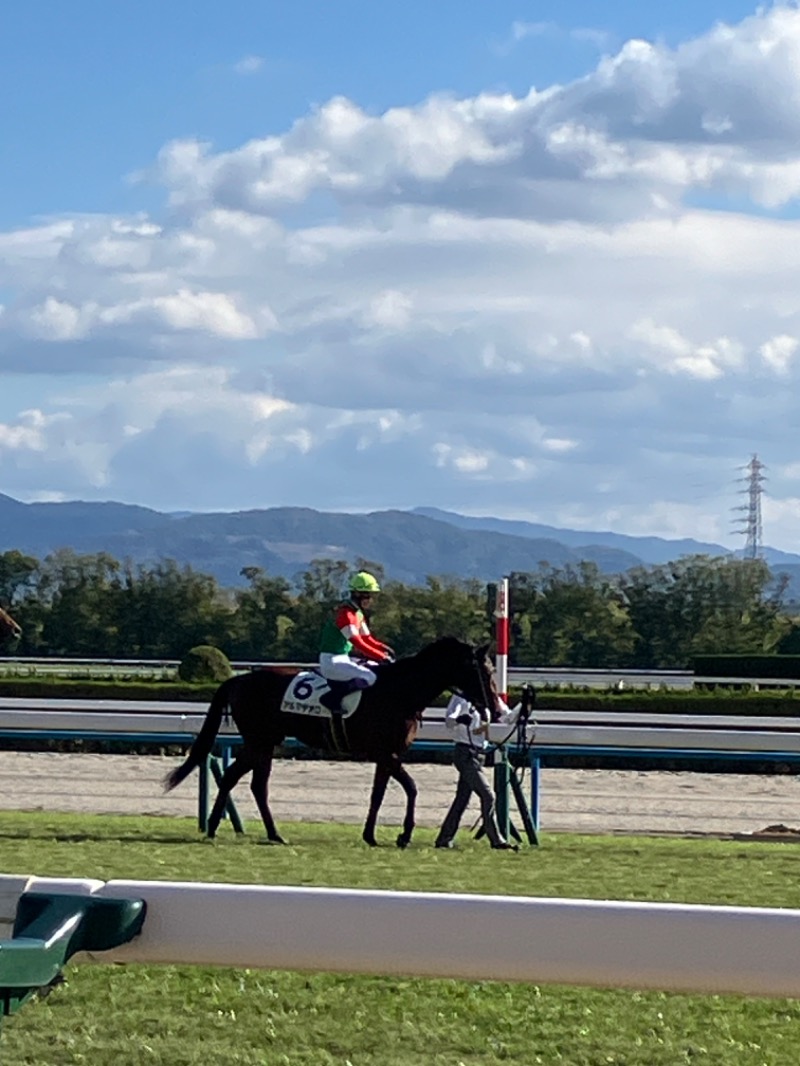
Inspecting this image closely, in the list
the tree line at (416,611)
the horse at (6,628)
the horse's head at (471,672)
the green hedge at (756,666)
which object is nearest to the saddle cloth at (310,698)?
the horse's head at (471,672)

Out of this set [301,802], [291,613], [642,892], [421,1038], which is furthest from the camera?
[291,613]

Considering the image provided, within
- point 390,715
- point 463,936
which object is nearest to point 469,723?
point 390,715

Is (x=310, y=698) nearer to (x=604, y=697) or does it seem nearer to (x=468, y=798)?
(x=468, y=798)

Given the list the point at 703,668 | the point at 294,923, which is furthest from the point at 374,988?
the point at 703,668

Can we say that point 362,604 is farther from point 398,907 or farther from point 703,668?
point 703,668

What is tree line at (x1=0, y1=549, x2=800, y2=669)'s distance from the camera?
31625mm

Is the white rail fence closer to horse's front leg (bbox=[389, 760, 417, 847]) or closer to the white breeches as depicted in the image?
horse's front leg (bbox=[389, 760, 417, 847])

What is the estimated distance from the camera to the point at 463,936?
2730mm

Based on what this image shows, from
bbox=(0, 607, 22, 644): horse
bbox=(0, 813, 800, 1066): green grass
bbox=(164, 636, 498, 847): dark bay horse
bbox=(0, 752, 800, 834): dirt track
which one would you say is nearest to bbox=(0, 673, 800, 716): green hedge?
bbox=(0, 752, 800, 834): dirt track

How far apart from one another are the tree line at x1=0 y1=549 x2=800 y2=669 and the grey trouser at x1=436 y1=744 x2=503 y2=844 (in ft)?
63.2

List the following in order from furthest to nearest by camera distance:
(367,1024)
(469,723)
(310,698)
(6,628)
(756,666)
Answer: (756,666) → (6,628) → (469,723) → (310,698) → (367,1024)

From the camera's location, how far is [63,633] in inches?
1345

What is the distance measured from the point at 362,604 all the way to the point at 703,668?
Answer: 1843cm

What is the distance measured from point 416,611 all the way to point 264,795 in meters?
19.6
